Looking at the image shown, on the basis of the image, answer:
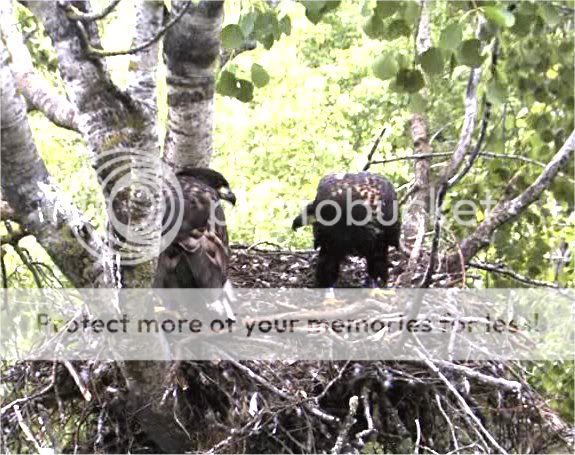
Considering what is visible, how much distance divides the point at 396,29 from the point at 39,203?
4.26 feet

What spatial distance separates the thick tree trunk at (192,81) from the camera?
3316 millimetres

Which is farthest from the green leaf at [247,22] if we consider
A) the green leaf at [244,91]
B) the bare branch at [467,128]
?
the bare branch at [467,128]

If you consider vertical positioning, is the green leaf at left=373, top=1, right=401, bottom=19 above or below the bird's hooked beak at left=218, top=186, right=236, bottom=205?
above

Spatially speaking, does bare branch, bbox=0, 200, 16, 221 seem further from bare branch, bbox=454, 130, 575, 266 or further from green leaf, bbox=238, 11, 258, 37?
bare branch, bbox=454, 130, 575, 266

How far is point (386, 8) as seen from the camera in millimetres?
2143

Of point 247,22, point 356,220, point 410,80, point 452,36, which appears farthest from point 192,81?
point 452,36

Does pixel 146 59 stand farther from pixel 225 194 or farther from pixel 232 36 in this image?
pixel 225 194

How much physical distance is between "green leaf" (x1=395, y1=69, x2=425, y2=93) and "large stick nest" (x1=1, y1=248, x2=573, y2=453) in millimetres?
1295

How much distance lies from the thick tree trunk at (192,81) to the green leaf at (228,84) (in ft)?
2.46

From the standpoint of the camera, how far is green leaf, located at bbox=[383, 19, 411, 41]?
88.8 inches

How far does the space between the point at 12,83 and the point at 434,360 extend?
2.00m

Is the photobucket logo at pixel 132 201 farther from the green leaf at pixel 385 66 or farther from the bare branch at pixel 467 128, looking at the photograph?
the bare branch at pixel 467 128

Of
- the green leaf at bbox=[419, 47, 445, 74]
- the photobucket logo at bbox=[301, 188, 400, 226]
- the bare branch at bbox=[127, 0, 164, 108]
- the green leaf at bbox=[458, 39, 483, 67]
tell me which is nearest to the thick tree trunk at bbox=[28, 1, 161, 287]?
the bare branch at bbox=[127, 0, 164, 108]

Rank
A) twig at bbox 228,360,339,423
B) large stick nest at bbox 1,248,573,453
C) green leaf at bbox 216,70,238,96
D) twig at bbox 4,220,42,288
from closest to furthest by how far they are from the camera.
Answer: green leaf at bbox 216,70,238,96, twig at bbox 228,360,339,423, large stick nest at bbox 1,248,573,453, twig at bbox 4,220,42,288
